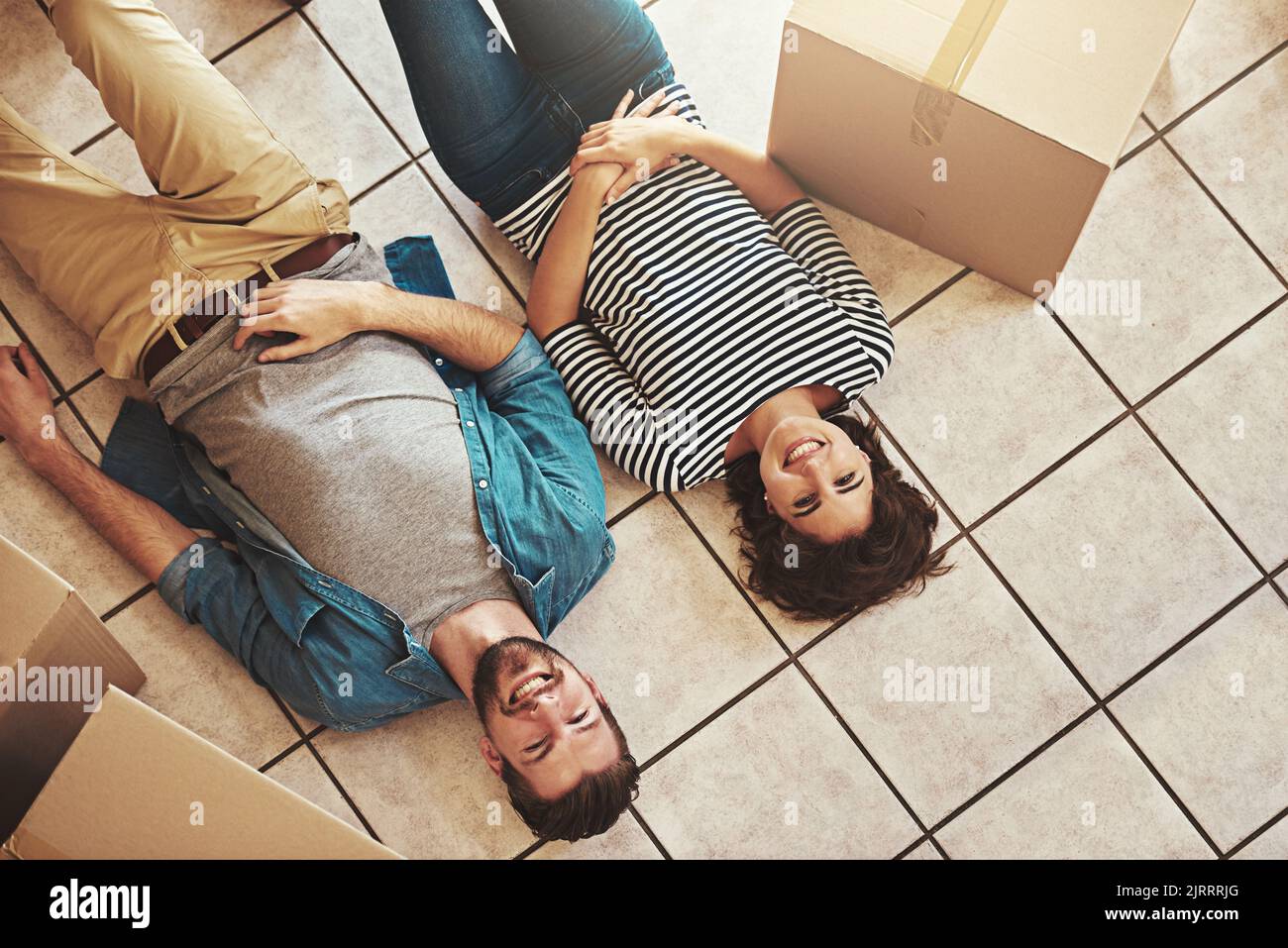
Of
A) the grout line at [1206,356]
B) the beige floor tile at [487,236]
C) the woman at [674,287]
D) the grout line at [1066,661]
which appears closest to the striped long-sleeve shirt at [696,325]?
the woman at [674,287]

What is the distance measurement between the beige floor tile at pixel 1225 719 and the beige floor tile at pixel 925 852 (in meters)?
0.36

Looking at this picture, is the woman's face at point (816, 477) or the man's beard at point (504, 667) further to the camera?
the woman's face at point (816, 477)

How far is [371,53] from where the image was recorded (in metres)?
1.86

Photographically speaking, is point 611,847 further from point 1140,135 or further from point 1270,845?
point 1140,135

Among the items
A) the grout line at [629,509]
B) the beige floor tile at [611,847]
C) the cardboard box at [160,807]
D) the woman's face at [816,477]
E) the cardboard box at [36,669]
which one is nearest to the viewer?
the cardboard box at [160,807]

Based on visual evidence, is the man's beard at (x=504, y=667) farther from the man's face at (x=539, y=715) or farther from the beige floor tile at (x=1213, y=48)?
the beige floor tile at (x=1213, y=48)

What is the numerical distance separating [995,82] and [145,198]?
1198 millimetres

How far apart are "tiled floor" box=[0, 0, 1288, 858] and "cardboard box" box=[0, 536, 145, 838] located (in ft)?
0.76

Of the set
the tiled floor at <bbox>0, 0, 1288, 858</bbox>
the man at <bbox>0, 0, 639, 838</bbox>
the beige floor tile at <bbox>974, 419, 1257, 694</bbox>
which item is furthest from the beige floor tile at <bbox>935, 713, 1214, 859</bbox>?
the man at <bbox>0, 0, 639, 838</bbox>

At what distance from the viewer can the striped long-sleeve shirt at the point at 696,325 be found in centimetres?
160

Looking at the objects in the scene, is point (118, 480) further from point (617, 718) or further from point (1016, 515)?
point (1016, 515)

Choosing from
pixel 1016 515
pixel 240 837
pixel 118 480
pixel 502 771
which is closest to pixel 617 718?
pixel 502 771

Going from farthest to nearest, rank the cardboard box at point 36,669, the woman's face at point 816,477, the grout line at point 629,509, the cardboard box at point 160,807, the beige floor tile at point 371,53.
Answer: the beige floor tile at point 371,53 < the grout line at point 629,509 < the woman's face at point 816,477 < the cardboard box at point 36,669 < the cardboard box at point 160,807

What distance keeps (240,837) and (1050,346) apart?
1413 mm
